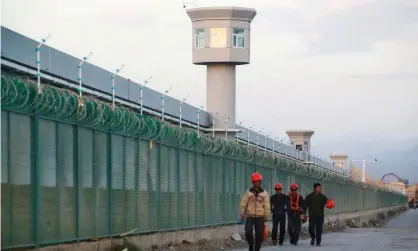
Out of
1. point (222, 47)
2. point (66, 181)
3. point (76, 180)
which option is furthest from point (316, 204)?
point (222, 47)

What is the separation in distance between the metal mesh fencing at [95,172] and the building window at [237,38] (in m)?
12.6

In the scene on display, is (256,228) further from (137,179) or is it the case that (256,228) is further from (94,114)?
(94,114)

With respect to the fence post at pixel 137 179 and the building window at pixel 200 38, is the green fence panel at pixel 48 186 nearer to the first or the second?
the fence post at pixel 137 179

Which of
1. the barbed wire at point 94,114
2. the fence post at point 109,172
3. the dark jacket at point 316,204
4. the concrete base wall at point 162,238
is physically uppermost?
the barbed wire at point 94,114

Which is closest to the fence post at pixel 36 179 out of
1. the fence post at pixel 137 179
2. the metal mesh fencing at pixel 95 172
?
the metal mesh fencing at pixel 95 172

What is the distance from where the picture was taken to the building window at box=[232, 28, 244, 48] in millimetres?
44469

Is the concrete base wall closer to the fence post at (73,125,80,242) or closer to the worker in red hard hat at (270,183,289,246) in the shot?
the fence post at (73,125,80,242)

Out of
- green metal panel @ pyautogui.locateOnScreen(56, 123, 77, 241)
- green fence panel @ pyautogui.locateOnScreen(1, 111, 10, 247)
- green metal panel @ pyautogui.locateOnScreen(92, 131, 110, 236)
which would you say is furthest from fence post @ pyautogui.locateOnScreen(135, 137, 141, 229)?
green fence panel @ pyautogui.locateOnScreen(1, 111, 10, 247)

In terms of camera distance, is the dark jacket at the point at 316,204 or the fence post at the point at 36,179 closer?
the fence post at the point at 36,179

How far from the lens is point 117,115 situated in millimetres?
21047

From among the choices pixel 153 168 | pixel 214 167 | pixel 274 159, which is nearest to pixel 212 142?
pixel 214 167

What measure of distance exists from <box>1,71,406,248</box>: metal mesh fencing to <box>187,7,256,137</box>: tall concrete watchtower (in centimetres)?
1245

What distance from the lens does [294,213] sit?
2939 centimetres

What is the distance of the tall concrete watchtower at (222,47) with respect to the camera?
4453 cm
